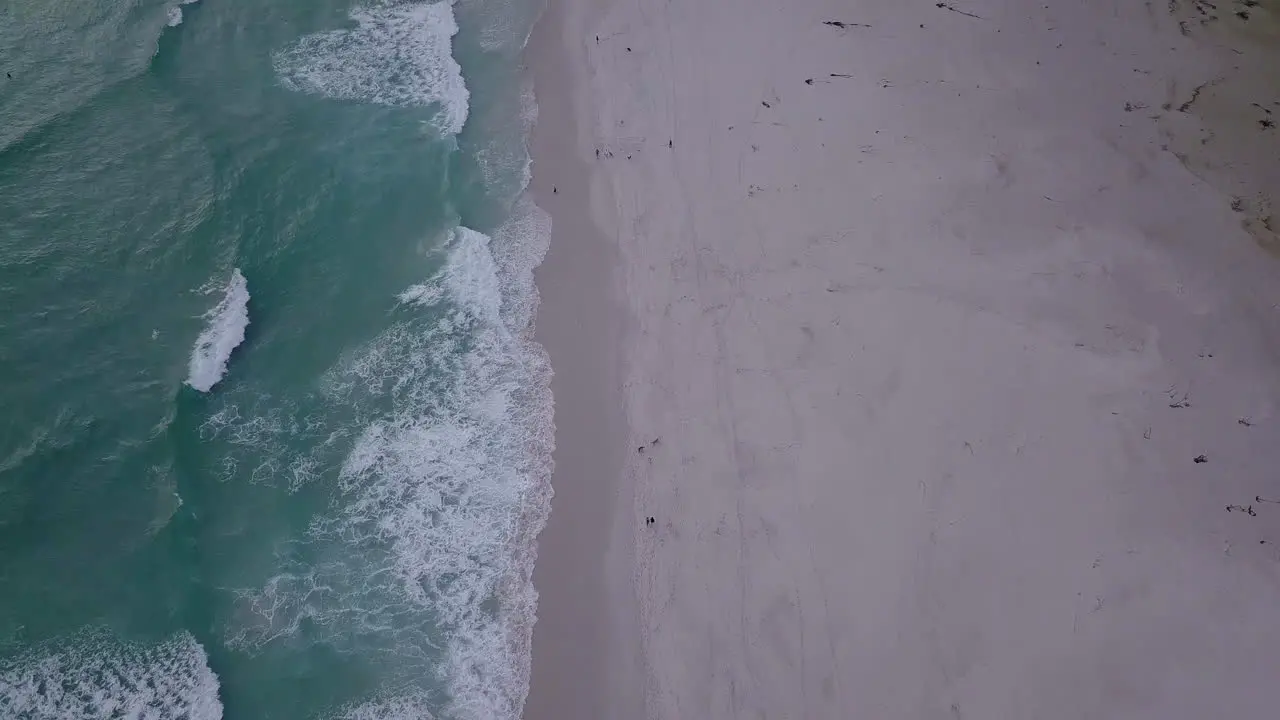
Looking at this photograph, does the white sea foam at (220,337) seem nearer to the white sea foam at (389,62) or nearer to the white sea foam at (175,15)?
A: the white sea foam at (389,62)

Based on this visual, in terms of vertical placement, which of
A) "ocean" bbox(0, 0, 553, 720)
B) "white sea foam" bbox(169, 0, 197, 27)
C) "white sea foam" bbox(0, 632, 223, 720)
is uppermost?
"white sea foam" bbox(169, 0, 197, 27)

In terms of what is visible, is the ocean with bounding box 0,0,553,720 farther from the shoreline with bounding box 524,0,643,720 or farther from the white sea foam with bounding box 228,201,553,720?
the shoreline with bounding box 524,0,643,720

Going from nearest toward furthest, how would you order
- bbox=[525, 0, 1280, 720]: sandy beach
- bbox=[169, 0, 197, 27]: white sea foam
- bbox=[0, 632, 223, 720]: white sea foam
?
1. bbox=[525, 0, 1280, 720]: sandy beach
2. bbox=[0, 632, 223, 720]: white sea foam
3. bbox=[169, 0, 197, 27]: white sea foam

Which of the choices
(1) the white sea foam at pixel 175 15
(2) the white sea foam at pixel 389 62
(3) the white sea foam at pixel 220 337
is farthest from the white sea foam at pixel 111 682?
(1) the white sea foam at pixel 175 15

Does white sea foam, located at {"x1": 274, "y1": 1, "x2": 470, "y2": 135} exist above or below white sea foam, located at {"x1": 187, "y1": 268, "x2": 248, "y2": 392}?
above

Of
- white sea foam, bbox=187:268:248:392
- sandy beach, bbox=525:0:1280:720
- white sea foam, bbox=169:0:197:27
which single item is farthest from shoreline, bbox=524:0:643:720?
white sea foam, bbox=169:0:197:27

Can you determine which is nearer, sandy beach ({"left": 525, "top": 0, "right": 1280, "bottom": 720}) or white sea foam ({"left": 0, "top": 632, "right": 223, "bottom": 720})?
sandy beach ({"left": 525, "top": 0, "right": 1280, "bottom": 720})

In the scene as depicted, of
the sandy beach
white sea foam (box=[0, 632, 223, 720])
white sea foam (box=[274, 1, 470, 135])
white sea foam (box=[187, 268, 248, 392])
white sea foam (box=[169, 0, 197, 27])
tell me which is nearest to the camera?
the sandy beach
